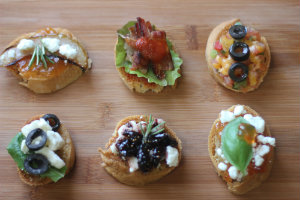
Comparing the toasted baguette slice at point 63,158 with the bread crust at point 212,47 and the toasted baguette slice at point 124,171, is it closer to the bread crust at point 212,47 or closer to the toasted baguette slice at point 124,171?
the toasted baguette slice at point 124,171

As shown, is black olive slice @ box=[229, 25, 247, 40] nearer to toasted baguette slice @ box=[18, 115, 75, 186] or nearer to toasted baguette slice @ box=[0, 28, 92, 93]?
toasted baguette slice @ box=[0, 28, 92, 93]

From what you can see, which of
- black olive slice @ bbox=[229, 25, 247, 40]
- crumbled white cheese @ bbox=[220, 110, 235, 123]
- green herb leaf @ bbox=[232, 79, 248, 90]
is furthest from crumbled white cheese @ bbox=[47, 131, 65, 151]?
black olive slice @ bbox=[229, 25, 247, 40]

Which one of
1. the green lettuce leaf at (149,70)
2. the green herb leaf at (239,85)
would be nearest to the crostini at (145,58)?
the green lettuce leaf at (149,70)

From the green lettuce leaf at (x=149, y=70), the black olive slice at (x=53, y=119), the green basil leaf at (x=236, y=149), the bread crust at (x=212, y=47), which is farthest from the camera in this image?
the bread crust at (x=212, y=47)

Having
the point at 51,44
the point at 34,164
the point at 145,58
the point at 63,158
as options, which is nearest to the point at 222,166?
the point at 145,58

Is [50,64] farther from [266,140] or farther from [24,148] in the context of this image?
[266,140]

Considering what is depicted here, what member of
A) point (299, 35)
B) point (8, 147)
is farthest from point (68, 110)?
point (299, 35)

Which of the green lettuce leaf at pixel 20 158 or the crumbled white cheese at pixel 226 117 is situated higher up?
the crumbled white cheese at pixel 226 117
